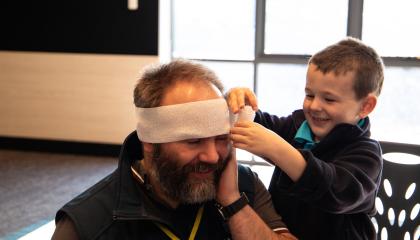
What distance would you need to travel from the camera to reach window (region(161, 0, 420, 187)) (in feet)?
15.4

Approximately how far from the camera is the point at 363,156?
1.49 m

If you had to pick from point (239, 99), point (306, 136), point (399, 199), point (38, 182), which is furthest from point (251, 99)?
point (38, 182)

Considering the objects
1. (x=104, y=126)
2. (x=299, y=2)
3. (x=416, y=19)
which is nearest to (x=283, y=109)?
(x=299, y=2)

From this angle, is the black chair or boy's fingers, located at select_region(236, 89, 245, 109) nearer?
boy's fingers, located at select_region(236, 89, 245, 109)

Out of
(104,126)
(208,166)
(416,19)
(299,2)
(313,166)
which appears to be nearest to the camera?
(313,166)

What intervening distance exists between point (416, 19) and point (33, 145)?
453cm

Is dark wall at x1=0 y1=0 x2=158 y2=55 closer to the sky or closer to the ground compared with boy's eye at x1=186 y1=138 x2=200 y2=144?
closer to the sky

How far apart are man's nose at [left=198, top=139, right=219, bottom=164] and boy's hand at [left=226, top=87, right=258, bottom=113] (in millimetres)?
122

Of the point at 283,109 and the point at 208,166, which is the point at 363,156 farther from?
the point at 283,109

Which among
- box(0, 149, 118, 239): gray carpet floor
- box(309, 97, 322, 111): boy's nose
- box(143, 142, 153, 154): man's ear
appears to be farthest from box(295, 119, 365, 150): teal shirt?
box(0, 149, 118, 239): gray carpet floor

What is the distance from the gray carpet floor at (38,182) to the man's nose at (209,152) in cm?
251

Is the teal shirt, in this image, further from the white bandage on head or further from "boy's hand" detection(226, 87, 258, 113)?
the white bandage on head

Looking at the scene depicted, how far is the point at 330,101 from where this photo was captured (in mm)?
1527

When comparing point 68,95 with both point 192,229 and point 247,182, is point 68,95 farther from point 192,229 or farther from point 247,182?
point 192,229
